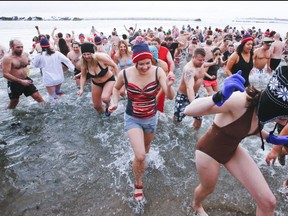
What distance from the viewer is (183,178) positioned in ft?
11.7

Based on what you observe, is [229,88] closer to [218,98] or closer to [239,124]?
[218,98]

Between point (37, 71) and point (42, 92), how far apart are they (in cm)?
385

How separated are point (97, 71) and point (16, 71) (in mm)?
1898

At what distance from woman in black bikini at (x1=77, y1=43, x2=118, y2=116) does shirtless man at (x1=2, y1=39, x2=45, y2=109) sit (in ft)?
4.74

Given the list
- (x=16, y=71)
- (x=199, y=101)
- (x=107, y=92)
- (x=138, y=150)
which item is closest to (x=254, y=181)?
(x=199, y=101)

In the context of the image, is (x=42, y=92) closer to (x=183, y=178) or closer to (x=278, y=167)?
(x=183, y=178)

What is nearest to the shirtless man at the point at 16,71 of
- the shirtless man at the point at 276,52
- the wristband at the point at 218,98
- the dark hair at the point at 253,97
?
the wristband at the point at 218,98

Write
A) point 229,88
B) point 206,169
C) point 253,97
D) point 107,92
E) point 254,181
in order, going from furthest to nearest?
point 107,92 < point 206,169 < point 254,181 < point 253,97 < point 229,88

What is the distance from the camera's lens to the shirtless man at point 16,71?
499cm

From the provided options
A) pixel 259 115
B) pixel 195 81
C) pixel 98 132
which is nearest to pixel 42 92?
pixel 98 132

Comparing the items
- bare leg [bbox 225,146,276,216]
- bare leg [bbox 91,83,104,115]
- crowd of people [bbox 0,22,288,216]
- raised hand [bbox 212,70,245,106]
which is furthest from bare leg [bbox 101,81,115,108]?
raised hand [bbox 212,70,245,106]

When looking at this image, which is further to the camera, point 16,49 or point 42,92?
point 42,92

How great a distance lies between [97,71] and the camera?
4.88m

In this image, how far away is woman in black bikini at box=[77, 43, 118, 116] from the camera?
455 cm
